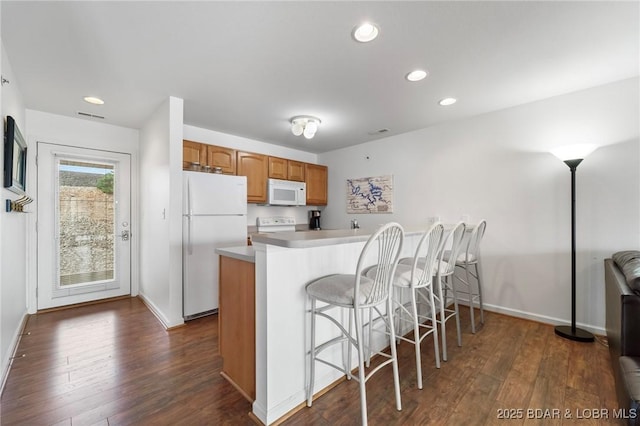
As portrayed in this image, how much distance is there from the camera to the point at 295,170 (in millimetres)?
4680

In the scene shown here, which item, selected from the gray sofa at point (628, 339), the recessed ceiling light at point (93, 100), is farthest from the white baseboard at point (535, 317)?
the recessed ceiling light at point (93, 100)

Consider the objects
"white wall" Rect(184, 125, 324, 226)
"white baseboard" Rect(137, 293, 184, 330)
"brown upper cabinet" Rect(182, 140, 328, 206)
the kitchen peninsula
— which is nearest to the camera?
the kitchen peninsula

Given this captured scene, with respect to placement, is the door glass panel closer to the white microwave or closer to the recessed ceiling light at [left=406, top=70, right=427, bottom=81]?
the white microwave

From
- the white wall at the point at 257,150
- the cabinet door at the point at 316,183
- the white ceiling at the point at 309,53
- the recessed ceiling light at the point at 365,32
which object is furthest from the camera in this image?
the cabinet door at the point at 316,183

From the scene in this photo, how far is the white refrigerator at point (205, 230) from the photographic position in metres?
2.89

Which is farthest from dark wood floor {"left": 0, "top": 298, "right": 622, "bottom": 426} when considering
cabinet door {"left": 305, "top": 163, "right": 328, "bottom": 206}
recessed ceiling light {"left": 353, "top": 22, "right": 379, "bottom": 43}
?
cabinet door {"left": 305, "top": 163, "right": 328, "bottom": 206}

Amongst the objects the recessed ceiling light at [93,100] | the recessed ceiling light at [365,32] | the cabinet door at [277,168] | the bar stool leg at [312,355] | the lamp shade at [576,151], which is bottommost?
the bar stool leg at [312,355]

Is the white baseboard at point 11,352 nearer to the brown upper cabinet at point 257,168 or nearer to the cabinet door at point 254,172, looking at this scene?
the brown upper cabinet at point 257,168

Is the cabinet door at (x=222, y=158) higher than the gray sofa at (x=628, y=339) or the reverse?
higher

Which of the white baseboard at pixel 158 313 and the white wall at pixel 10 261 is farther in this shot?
the white baseboard at pixel 158 313

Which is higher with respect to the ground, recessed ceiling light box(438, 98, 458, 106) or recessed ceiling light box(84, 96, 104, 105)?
recessed ceiling light box(84, 96, 104, 105)

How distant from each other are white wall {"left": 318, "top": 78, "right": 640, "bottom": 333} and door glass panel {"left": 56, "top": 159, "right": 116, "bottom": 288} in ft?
14.3

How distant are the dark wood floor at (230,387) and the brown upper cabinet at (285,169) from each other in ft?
8.46

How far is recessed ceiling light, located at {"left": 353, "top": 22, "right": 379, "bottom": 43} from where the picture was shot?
1.70 metres
